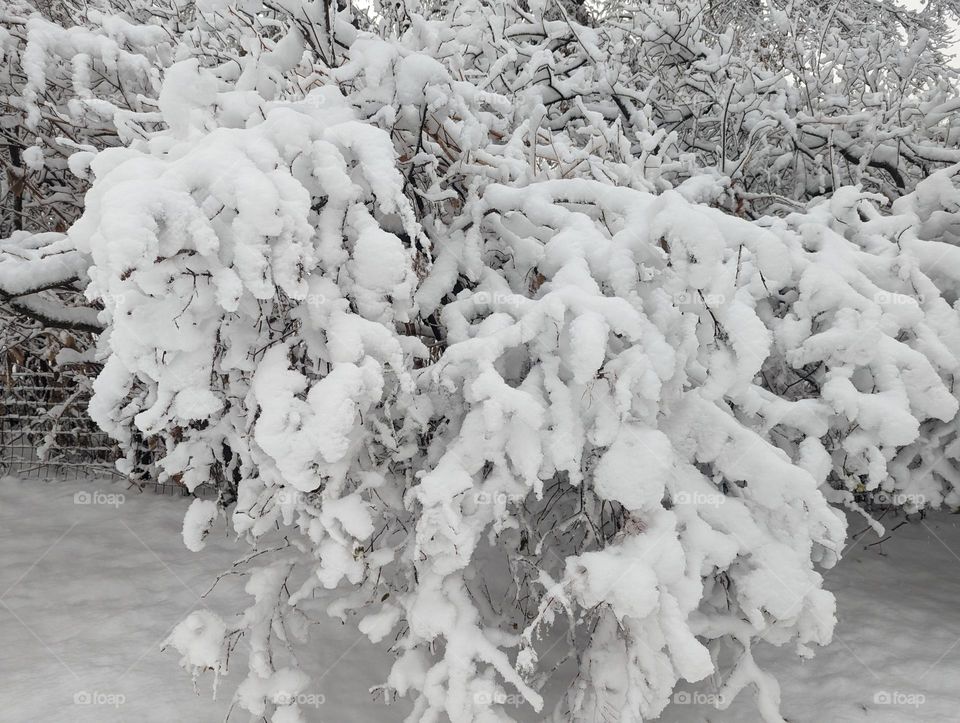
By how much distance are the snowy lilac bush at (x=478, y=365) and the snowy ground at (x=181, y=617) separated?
2.05 feet

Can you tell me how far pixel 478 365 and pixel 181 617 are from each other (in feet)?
7.98

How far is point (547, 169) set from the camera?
2.88 meters

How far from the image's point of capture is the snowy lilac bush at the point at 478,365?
1922 mm

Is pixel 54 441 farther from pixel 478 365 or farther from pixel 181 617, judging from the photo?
pixel 478 365

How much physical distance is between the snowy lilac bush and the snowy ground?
62 centimetres

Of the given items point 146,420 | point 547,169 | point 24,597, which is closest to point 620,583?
point 146,420

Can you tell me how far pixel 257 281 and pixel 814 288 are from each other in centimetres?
197

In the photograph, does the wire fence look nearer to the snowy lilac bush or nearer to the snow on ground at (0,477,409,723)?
the snow on ground at (0,477,409,723)

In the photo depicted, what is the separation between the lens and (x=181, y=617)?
11.7ft

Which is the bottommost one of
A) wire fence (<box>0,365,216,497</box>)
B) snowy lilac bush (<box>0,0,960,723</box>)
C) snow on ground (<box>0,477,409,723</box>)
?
wire fence (<box>0,365,216,497</box>)

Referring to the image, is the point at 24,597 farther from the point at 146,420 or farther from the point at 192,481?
the point at 146,420

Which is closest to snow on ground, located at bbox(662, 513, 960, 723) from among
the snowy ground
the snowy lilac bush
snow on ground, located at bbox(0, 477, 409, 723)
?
the snowy ground

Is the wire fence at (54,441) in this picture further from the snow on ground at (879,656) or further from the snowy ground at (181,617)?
the snow on ground at (879,656)

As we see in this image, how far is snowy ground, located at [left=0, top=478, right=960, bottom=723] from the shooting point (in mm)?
2943
